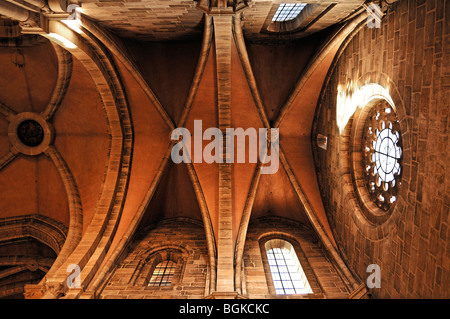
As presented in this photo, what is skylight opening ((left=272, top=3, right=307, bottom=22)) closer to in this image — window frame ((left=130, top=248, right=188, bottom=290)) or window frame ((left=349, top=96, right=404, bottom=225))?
window frame ((left=349, top=96, right=404, bottom=225))

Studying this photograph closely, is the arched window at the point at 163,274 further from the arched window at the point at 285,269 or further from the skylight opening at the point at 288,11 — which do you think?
the skylight opening at the point at 288,11

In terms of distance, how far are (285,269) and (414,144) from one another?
5.43 metres

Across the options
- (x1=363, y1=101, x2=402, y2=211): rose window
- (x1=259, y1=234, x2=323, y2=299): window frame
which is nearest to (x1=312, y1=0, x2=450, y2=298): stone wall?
(x1=363, y1=101, x2=402, y2=211): rose window

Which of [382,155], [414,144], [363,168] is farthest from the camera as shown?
[363,168]

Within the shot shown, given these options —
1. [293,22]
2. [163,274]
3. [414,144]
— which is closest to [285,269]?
[163,274]

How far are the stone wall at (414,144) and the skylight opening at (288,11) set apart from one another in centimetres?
201

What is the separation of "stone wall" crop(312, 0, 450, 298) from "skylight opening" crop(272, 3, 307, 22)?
201 cm

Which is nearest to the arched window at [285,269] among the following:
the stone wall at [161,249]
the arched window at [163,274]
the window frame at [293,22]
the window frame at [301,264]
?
the window frame at [301,264]

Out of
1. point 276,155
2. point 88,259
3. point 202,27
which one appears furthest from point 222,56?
point 88,259

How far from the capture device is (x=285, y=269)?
8.49 metres

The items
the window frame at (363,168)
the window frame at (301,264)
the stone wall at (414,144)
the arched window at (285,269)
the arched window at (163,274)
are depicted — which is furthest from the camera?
the arched window at (163,274)

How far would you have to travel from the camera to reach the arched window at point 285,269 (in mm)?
7664

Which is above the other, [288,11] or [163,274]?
[288,11]

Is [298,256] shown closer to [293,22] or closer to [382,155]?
[382,155]
